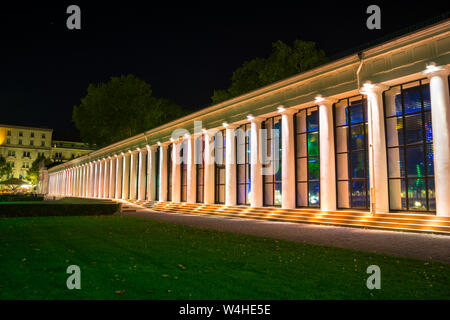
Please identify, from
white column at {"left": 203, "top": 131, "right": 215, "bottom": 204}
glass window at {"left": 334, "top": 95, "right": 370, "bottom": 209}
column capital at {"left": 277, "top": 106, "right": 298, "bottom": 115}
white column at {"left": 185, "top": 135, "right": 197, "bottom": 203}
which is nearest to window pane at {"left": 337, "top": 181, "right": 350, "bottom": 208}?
glass window at {"left": 334, "top": 95, "right": 370, "bottom": 209}

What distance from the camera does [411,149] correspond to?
20234 millimetres

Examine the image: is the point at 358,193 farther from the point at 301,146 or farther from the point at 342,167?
the point at 301,146

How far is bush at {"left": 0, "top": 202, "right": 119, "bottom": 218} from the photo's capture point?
25036 millimetres

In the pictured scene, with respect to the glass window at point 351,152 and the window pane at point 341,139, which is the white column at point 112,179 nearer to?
the window pane at point 341,139

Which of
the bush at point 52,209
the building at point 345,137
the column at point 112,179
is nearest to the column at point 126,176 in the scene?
the column at point 112,179

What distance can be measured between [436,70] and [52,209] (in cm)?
2726

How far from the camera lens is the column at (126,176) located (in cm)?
5094

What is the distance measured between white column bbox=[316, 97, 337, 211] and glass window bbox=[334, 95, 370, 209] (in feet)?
6.17

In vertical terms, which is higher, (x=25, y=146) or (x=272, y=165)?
(x=25, y=146)

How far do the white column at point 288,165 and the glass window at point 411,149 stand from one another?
20.8 ft

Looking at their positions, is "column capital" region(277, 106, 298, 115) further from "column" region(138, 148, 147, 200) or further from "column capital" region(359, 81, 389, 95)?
"column" region(138, 148, 147, 200)

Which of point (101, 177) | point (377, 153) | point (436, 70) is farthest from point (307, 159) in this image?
point (101, 177)
